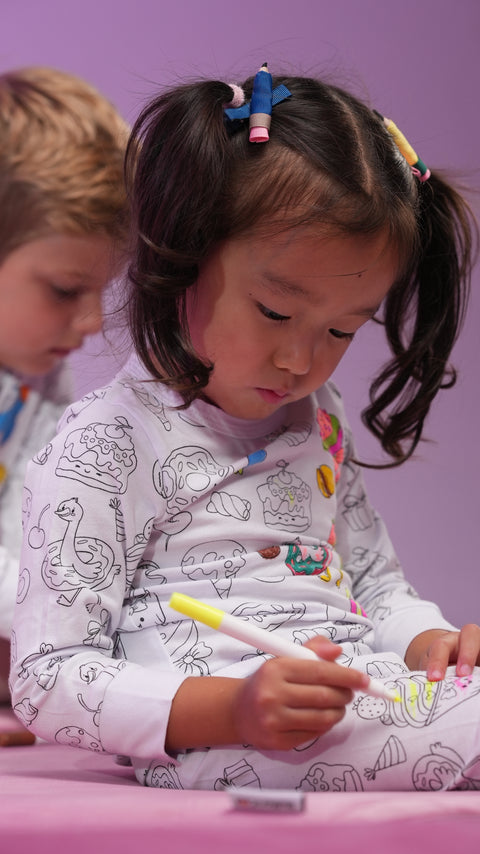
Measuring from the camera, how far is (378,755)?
0.64 metres

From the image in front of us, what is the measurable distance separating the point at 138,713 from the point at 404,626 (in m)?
0.27

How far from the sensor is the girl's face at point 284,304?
704 mm

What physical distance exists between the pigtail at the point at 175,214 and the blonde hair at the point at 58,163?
1.28 ft

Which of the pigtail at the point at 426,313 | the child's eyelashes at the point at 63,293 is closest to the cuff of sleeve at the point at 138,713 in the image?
the pigtail at the point at 426,313

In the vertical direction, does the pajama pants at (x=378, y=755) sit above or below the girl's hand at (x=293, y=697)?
below

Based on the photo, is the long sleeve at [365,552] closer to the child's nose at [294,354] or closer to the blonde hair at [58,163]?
the child's nose at [294,354]

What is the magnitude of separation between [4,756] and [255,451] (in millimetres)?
305

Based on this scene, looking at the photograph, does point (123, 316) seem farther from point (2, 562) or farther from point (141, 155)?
point (2, 562)

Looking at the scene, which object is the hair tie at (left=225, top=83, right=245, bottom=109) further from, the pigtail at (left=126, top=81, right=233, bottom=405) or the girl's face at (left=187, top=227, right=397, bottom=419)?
the girl's face at (left=187, top=227, right=397, bottom=419)

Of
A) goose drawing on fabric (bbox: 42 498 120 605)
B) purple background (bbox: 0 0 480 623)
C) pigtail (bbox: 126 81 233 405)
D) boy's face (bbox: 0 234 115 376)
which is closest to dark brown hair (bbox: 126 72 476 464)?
pigtail (bbox: 126 81 233 405)

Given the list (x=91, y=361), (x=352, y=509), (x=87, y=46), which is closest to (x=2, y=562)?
(x=91, y=361)

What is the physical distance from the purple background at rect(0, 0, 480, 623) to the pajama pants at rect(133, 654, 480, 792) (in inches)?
30.7

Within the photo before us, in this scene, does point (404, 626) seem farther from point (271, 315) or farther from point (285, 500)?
point (271, 315)

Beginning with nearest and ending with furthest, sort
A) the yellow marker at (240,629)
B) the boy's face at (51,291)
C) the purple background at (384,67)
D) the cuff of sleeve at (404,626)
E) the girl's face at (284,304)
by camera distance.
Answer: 1. the yellow marker at (240,629)
2. the girl's face at (284,304)
3. the cuff of sleeve at (404,626)
4. the boy's face at (51,291)
5. the purple background at (384,67)
